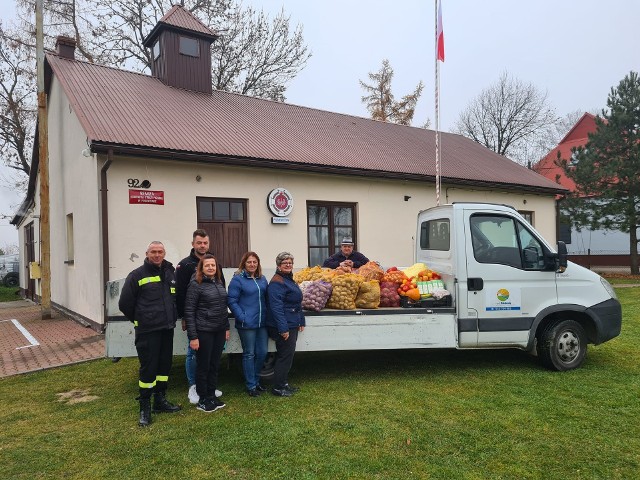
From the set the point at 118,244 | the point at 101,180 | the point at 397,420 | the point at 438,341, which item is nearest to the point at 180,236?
the point at 118,244

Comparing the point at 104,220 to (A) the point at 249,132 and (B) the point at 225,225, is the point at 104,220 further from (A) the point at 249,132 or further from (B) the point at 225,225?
(A) the point at 249,132

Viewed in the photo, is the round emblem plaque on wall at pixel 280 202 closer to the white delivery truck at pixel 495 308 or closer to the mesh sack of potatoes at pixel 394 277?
the mesh sack of potatoes at pixel 394 277

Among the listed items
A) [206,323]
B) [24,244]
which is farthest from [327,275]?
[24,244]

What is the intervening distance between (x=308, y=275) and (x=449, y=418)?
8.71 feet

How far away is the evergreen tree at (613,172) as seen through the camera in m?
20.4

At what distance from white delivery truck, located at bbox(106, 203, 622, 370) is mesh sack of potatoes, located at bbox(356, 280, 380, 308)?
14 cm

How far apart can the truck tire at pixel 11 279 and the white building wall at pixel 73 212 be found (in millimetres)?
15954

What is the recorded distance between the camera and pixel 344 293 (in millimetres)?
5684

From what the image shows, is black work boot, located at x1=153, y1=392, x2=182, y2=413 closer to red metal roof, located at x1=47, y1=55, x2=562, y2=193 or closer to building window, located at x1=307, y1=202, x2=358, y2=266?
red metal roof, located at x1=47, y1=55, x2=562, y2=193

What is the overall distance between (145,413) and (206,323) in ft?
3.31

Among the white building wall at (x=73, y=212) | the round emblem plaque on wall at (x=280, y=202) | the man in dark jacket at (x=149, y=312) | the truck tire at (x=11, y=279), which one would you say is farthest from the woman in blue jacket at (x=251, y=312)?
the truck tire at (x=11, y=279)

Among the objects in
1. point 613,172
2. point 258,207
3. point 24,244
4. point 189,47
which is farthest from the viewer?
point 24,244

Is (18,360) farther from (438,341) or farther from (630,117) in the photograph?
(630,117)

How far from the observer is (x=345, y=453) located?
3.82 m
